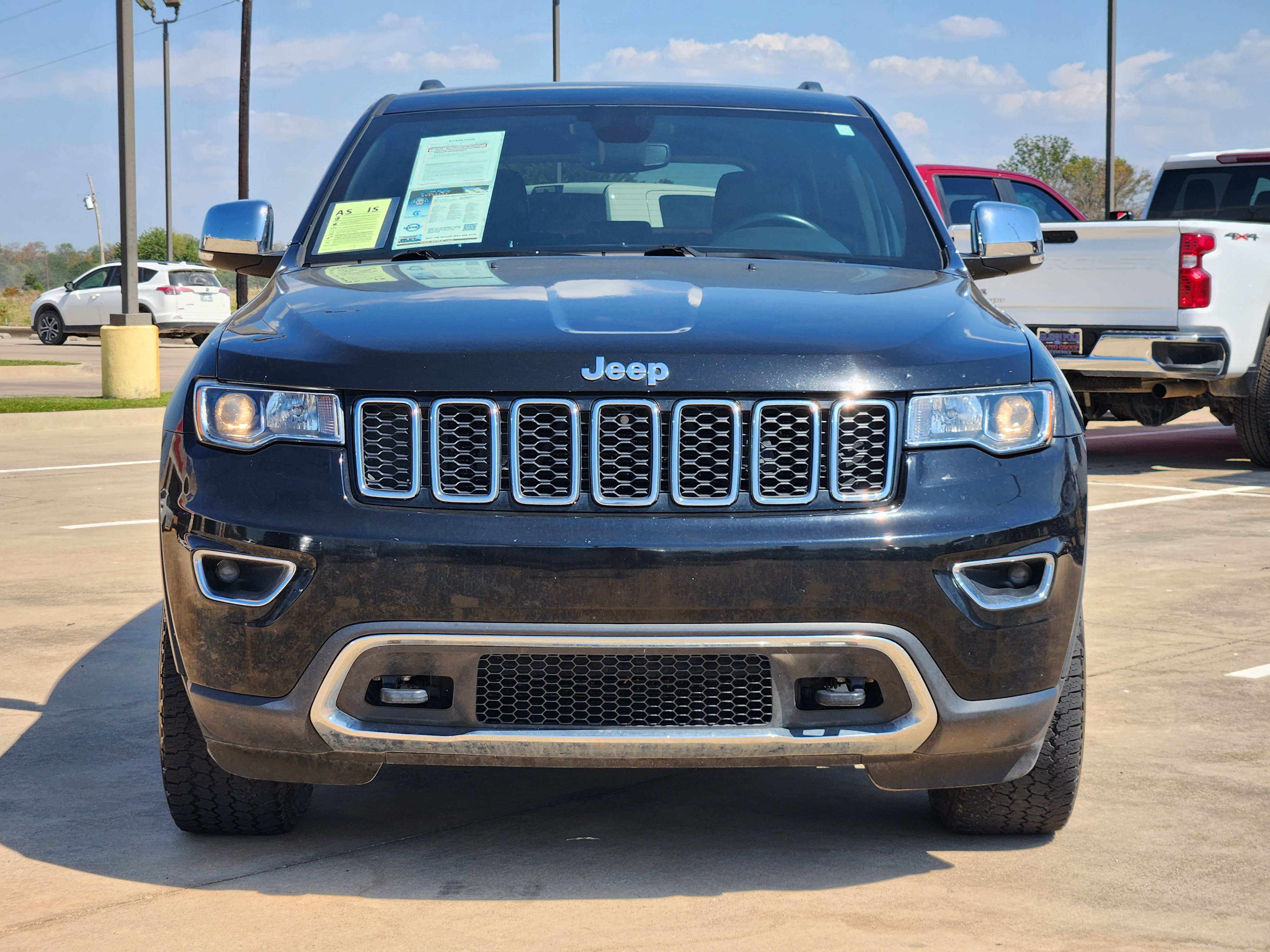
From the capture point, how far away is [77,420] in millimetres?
14289

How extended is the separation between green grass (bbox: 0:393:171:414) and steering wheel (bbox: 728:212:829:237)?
1139 centimetres

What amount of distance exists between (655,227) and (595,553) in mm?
1569

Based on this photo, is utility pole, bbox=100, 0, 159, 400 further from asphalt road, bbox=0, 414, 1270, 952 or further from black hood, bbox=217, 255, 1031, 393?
black hood, bbox=217, 255, 1031, 393

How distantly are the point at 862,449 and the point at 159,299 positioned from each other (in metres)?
26.2

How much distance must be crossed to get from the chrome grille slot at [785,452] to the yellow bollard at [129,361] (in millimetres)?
13733

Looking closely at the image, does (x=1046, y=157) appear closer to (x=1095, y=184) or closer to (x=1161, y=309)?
(x=1095, y=184)

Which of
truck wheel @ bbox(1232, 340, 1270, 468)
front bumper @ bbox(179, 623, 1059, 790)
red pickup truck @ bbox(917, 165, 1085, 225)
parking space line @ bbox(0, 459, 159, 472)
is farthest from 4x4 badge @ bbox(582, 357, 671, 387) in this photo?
red pickup truck @ bbox(917, 165, 1085, 225)

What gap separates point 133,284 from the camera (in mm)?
16328

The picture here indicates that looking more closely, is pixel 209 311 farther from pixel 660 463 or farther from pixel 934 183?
pixel 660 463

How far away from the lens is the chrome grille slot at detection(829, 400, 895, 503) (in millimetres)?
3004

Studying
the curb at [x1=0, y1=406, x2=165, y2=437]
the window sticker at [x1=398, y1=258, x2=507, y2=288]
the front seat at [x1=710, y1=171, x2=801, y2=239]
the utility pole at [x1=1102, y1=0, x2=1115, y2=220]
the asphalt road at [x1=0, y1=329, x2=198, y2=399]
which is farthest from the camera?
the utility pole at [x1=1102, y1=0, x2=1115, y2=220]

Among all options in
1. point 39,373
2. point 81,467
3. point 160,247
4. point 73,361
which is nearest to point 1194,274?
point 81,467

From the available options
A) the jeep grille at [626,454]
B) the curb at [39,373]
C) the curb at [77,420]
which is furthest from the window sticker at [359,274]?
the curb at [39,373]

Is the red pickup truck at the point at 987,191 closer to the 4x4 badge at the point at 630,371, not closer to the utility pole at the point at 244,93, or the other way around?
the 4x4 badge at the point at 630,371
